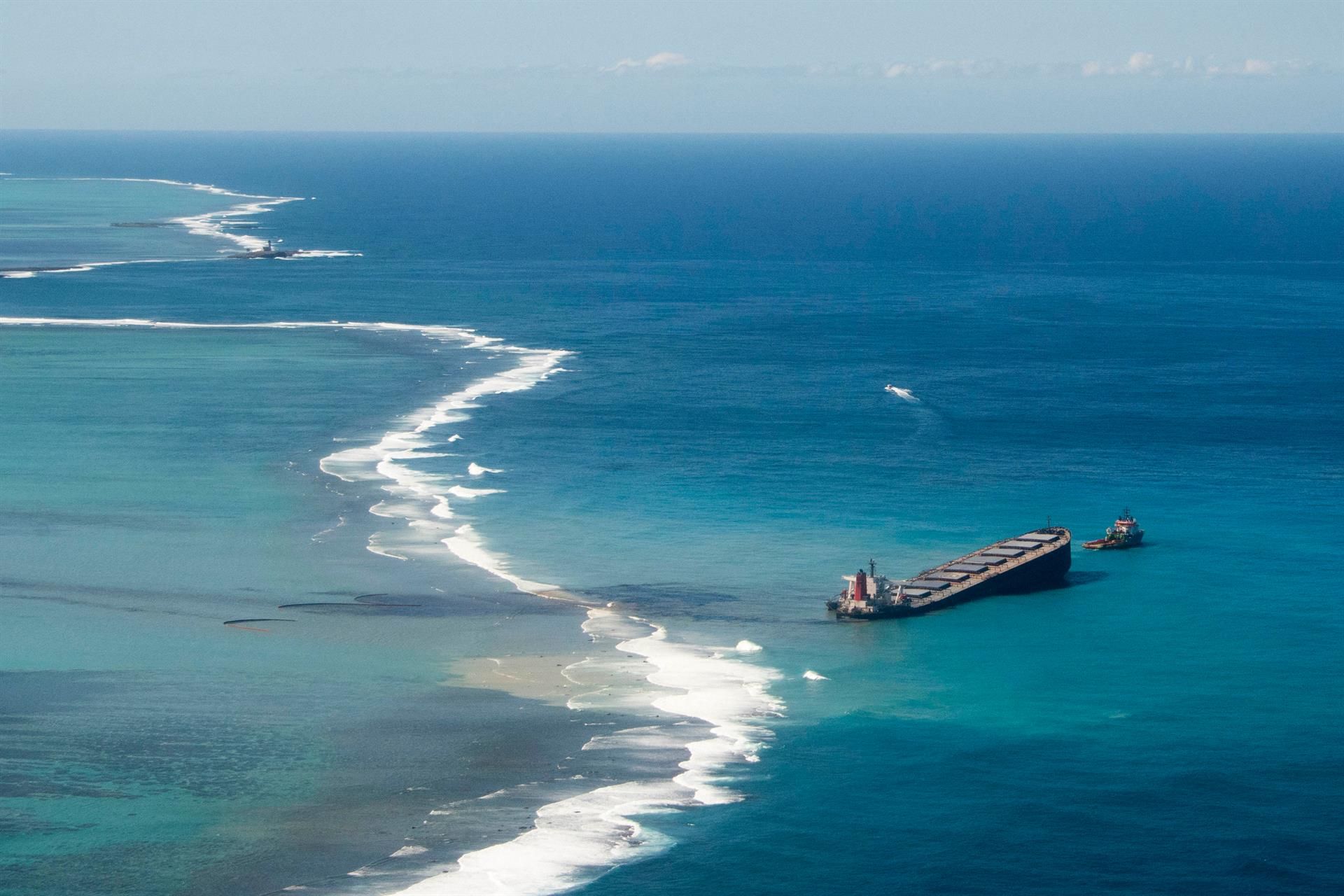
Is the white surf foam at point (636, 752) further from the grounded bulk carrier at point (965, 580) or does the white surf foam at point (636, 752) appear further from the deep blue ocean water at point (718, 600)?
the grounded bulk carrier at point (965, 580)

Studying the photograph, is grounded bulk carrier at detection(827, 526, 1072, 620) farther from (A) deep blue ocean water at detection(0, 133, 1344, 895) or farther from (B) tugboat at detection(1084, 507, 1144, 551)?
(B) tugboat at detection(1084, 507, 1144, 551)

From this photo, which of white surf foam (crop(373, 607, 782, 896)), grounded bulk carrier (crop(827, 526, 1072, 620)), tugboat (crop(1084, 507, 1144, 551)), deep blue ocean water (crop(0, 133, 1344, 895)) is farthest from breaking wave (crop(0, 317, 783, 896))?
tugboat (crop(1084, 507, 1144, 551))

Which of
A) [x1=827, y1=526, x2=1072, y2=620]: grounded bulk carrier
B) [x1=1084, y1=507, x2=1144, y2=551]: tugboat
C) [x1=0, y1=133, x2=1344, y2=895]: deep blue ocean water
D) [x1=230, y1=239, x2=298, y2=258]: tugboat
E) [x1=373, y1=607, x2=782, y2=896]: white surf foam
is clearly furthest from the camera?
[x1=230, y1=239, x2=298, y2=258]: tugboat

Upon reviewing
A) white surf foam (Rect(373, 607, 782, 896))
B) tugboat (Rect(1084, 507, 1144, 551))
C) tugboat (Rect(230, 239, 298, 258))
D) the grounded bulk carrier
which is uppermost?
tugboat (Rect(230, 239, 298, 258))

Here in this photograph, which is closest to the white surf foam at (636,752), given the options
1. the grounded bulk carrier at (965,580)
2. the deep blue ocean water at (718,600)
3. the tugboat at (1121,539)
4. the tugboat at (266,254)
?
the deep blue ocean water at (718,600)

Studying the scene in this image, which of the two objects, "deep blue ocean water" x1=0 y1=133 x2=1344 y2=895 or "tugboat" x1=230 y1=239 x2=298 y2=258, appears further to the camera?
"tugboat" x1=230 y1=239 x2=298 y2=258

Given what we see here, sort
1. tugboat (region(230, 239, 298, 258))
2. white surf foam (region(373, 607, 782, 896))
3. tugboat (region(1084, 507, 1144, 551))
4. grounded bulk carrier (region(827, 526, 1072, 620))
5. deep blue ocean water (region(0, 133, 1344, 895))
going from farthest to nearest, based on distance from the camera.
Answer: tugboat (region(230, 239, 298, 258)) < tugboat (region(1084, 507, 1144, 551)) < grounded bulk carrier (region(827, 526, 1072, 620)) < deep blue ocean water (region(0, 133, 1344, 895)) < white surf foam (region(373, 607, 782, 896))

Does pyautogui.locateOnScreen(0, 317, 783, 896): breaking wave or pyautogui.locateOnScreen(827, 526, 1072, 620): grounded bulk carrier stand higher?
pyautogui.locateOnScreen(827, 526, 1072, 620): grounded bulk carrier

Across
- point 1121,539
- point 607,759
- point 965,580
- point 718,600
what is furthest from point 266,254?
point 607,759
